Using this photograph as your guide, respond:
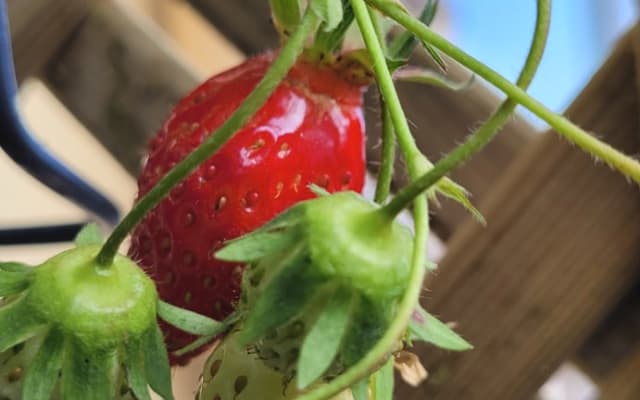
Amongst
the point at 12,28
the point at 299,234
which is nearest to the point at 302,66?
the point at 299,234

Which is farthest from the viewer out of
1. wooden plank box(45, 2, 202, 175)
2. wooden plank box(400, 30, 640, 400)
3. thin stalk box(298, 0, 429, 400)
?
wooden plank box(45, 2, 202, 175)

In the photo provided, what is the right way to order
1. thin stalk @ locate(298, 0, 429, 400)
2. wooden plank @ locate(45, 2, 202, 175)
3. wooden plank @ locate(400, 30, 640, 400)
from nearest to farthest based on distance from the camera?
1. thin stalk @ locate(298, 0, 429, 400)
2. wooden plank @ locate(400, 30, 640, 400)
3. wooden plank @ locate(45, 2, 202, 175)

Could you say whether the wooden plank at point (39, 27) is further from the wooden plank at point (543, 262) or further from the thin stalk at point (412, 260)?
the thin stalk at point (412, 260)

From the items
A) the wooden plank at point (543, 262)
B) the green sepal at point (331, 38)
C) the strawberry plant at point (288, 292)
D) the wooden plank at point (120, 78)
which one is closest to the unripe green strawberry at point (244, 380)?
the strawberry plant at point (288, 292)

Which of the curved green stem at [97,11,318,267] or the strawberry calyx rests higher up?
the curved green stem at [97,11,318,267]

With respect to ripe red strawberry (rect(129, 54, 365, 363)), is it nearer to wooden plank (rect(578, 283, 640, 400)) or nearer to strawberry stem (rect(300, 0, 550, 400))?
strawberry stem (rect(300, 0, 550, 400))

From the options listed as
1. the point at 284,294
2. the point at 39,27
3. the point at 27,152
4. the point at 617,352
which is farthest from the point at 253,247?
the point at 39,27

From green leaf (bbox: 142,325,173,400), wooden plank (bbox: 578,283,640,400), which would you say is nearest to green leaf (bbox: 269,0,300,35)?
green leaf (bbox: 142,325,173,400)
